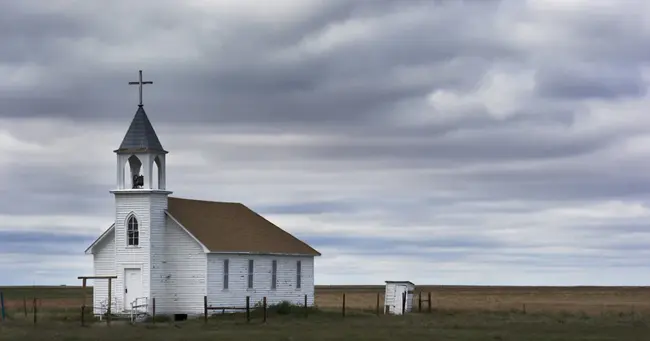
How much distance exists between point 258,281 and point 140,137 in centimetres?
915

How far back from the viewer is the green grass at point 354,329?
45.1 m

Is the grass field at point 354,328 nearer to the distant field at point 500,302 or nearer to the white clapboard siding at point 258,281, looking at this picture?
the white clapboard siding at point 258,281

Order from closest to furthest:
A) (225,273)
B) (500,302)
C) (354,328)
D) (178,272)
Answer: (354,328) < (178,272) < (225,273) < (500,302)

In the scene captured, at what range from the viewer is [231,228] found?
62875 mm

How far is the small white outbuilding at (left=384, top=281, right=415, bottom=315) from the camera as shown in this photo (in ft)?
215

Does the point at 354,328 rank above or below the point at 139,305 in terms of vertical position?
below

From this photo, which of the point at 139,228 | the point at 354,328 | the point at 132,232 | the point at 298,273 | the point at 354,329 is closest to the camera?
the point at 354,329

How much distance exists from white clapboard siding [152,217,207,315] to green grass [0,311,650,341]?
7.34ft

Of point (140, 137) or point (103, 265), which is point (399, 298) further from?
point (140, 137)

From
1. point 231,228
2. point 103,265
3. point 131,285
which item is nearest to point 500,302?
point 231,228

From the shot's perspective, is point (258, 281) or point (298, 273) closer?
point (258, 281)

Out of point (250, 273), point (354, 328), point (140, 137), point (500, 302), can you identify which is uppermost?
point (140, 137)

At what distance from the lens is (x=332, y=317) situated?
5866 centimetres

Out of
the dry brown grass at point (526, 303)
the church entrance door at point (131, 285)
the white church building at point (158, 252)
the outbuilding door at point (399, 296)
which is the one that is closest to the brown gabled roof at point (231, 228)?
the white church building at point (158, 252)
